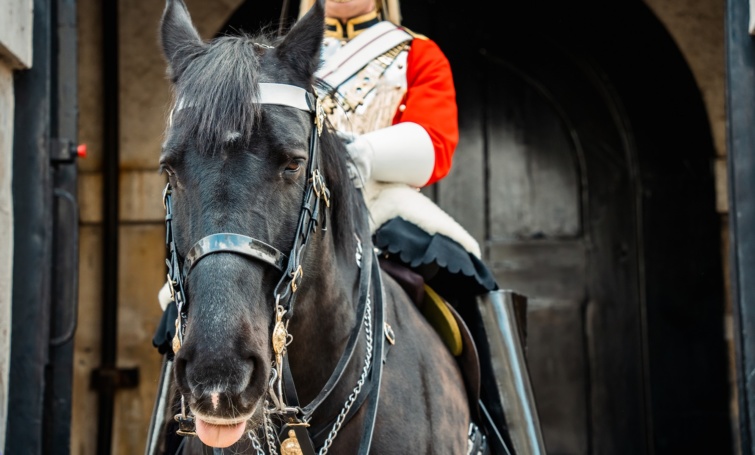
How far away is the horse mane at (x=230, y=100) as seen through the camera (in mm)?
2002

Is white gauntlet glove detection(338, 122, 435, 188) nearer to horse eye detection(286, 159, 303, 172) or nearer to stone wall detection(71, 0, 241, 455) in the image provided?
horse eye detection(286, 159, 303, 172)

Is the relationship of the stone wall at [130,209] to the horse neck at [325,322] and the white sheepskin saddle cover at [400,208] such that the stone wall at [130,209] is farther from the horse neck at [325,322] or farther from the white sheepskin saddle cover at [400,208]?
the horse neck at [325,322]

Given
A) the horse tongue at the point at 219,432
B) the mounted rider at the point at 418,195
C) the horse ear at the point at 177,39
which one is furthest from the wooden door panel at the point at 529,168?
the horse tongue at the point at 219,432

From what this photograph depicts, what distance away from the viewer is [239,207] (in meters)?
1.96

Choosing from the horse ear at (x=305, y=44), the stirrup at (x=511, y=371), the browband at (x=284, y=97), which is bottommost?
the stirrup at (x=511, y=371)

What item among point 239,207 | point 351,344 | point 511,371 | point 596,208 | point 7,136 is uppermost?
point 7,136

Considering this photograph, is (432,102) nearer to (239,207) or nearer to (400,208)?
(400,208)

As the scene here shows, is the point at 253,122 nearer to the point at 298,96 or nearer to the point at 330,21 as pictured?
the point at 298,96

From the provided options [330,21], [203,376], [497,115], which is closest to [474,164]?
[497,115]

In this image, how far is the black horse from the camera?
6.21 feet

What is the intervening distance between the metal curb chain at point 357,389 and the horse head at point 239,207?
0.56ft

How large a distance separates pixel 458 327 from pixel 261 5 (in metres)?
3.10

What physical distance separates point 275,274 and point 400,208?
110 cm

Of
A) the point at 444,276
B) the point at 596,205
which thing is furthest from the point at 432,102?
the point at 596,205
